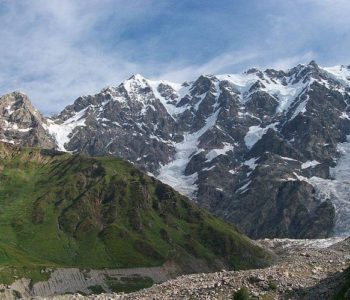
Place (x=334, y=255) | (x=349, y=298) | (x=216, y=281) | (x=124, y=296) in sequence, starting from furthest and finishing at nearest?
(x=334, y=255) → (x=124, y=296) → (x=216, y=281) → (x=349, y=298)

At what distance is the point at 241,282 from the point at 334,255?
94.1 feet

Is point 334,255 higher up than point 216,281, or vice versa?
point 334,255

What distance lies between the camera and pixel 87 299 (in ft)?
249

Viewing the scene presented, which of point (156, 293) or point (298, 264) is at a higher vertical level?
point (298, 264)

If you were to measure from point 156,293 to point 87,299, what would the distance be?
9.48m

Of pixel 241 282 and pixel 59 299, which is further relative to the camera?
pixel 59 299

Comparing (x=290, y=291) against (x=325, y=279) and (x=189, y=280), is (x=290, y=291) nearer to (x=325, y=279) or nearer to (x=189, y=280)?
(x=325, y=279)

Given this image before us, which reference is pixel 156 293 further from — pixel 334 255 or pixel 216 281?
pixel 334 255

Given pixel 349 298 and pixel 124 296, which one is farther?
pixel 124 296

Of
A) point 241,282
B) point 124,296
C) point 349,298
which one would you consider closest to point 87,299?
point 124,296

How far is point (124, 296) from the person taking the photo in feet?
256

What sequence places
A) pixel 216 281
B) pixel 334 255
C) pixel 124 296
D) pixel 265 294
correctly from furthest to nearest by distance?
1. pixel 334 255
2. pixel 124 296
3. pixel 216 281
4. pixel 265 294

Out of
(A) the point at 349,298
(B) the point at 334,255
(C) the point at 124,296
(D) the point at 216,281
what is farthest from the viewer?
(B) the point at 334,255

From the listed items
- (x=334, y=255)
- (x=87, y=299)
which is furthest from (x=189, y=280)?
(x=334, y=255)
